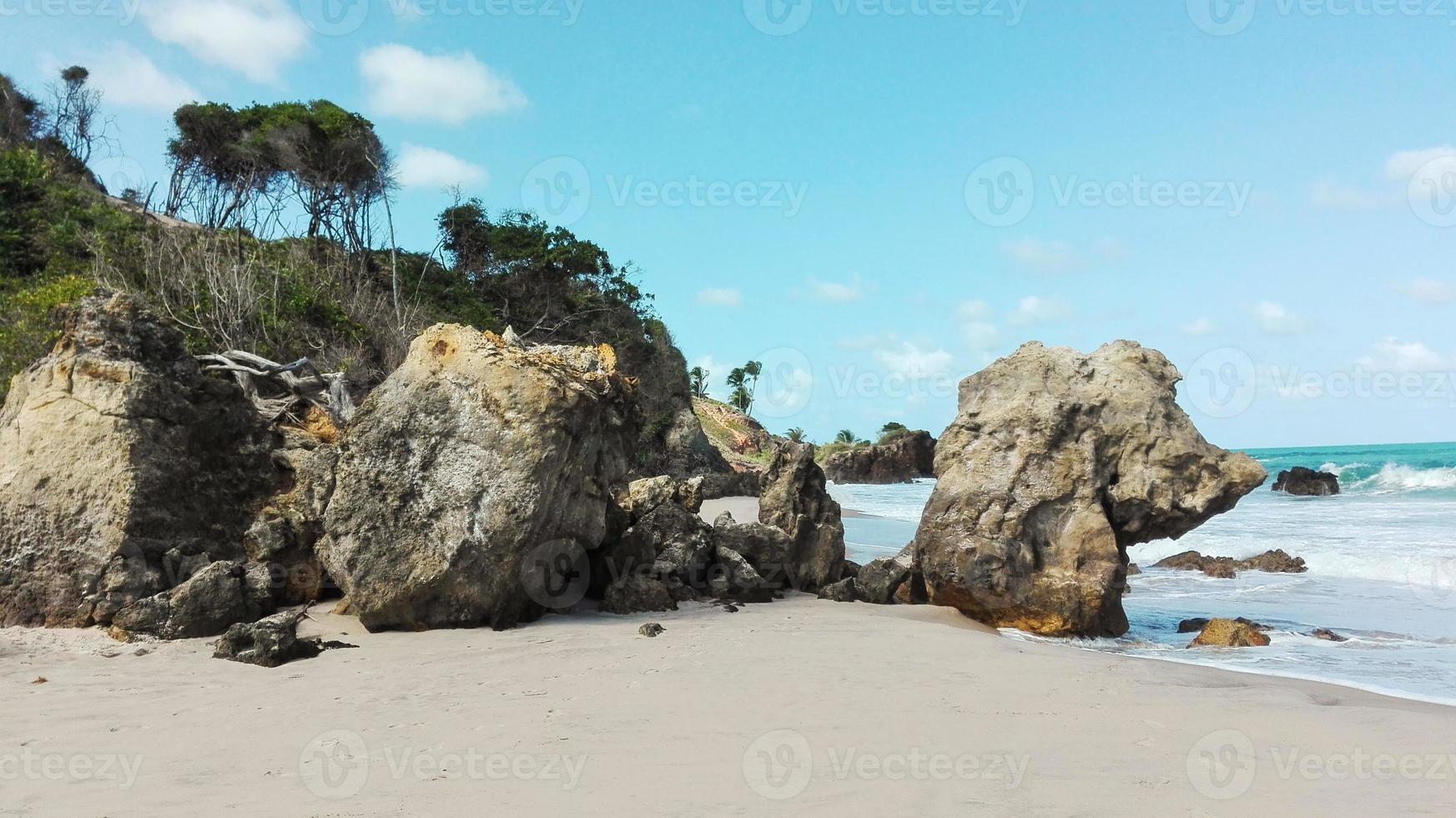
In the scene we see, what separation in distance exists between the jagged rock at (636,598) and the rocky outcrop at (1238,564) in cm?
981

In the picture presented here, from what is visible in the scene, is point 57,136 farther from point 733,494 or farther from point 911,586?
point 911,586

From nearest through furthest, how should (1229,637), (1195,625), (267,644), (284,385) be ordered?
(267,644)
(1229,637)
(1195,625)
(284,385)

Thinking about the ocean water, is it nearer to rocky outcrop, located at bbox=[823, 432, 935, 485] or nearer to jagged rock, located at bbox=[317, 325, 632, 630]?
jagged rock, located at bbox=[317, 325, 632, 630]

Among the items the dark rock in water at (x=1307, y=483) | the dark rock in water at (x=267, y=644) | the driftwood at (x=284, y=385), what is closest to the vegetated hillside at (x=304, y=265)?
the driftwood at (x=284, y=385)

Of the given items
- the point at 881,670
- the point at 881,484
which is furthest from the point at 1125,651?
the point at 881,484

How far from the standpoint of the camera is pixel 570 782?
3.99m

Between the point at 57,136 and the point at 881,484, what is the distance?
138 feet

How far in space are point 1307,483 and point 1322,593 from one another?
29.1 m

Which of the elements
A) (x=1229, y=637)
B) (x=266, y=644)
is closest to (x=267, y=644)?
(x=266, y=644)

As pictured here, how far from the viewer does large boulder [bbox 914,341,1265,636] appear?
28.8 feet

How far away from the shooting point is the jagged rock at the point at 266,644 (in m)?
6.26

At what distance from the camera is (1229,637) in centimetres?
833

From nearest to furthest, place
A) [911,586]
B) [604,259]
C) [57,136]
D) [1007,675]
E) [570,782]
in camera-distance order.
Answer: [570,782] < [1007,675] < [911,586] < [604,259] < [57,136]

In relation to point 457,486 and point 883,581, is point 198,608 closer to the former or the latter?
point 457,486
